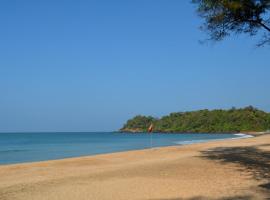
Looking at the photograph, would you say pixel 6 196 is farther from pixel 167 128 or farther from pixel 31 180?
pixel 167 128

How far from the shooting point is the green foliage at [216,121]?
133000 mm

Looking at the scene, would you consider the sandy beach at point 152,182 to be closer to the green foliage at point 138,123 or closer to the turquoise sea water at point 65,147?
the turquoise sea water at point 65,147

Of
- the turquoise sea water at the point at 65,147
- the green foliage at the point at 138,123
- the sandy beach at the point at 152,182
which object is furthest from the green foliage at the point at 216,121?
the sandy beach at the point at 152,182

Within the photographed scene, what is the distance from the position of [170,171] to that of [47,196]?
5.68 m

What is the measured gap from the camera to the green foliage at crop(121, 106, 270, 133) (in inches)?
5236

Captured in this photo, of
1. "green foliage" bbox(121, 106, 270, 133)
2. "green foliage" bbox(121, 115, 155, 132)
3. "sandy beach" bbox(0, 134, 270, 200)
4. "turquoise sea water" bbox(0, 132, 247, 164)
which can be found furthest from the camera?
"green foliage" bbox(121, 115, 155, 132)

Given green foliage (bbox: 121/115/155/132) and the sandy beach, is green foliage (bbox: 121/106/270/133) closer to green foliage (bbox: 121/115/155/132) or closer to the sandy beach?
green foliage (bbox: 121/115/155/132)

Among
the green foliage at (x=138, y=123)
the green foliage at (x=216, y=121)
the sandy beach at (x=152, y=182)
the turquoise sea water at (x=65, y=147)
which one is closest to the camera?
the sandy beach at (x=152, y=182)

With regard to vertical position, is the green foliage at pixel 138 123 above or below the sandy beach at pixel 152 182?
above

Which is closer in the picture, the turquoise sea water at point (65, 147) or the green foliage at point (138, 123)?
the turquoise sea water at point (65, 147)

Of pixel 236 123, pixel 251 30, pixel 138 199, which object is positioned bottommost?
pixel 138 199

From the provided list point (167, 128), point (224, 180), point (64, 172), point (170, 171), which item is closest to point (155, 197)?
point (224, 180)

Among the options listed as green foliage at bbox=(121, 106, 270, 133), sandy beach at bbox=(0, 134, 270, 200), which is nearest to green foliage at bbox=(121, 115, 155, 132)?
green foliage at bbox=(121, 106, 270, 133)

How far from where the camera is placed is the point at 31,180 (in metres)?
14.7
